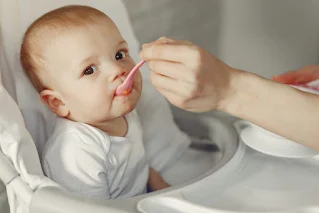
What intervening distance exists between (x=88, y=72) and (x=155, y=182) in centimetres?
25

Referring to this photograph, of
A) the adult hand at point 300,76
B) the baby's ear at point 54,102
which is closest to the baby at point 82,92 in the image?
the baby's ear at point 54,102

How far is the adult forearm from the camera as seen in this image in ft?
2.23

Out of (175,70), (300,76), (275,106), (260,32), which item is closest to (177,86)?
(175,70)

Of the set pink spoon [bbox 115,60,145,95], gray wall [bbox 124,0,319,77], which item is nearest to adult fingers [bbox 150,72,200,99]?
pink spoon [bbox 115,60,145,95]

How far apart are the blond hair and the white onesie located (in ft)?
0.29

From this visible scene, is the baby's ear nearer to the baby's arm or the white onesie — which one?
the white onesie

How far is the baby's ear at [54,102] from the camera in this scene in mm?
822

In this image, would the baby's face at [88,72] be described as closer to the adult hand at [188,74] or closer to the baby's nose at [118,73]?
the baby's nose at [118,73]

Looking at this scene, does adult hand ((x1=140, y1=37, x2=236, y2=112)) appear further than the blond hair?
No

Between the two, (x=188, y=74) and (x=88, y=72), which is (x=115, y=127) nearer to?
(x=88, y=72)

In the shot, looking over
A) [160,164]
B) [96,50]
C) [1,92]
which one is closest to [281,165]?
[160,164]

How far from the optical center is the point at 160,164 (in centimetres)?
98

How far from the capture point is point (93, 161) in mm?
776

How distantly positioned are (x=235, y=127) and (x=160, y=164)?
158 millimetres
